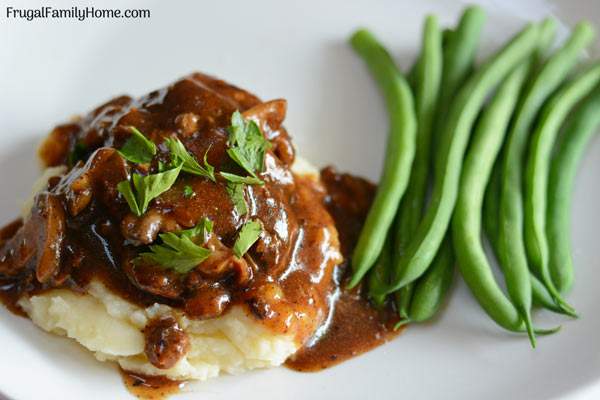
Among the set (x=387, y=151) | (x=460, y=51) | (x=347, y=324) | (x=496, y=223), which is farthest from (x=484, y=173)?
(x=347, y=324)

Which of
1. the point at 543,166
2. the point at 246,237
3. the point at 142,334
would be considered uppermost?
the point at 543,166

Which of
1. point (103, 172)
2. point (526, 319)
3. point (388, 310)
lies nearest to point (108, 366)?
point (103, 172)

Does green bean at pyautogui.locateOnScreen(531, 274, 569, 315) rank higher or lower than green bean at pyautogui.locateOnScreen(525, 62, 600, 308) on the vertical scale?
lower

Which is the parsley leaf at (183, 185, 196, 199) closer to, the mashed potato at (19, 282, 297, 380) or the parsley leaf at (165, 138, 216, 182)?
the parsley leaf at (165, 138, 216, 182)

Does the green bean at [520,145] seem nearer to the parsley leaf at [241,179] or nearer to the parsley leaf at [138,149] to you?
the parsley leaf at [241,179]

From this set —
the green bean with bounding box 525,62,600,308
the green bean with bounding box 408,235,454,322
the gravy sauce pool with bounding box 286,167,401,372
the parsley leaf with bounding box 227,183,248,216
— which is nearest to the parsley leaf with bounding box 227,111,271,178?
the parsley leaf with bounding box 227,183,248,216

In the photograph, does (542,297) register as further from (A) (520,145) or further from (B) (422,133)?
(B) (422,133)

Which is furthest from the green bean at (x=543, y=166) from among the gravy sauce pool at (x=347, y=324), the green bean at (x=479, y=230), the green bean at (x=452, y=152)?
the gravy sauce pool at (x=347, y=324)
